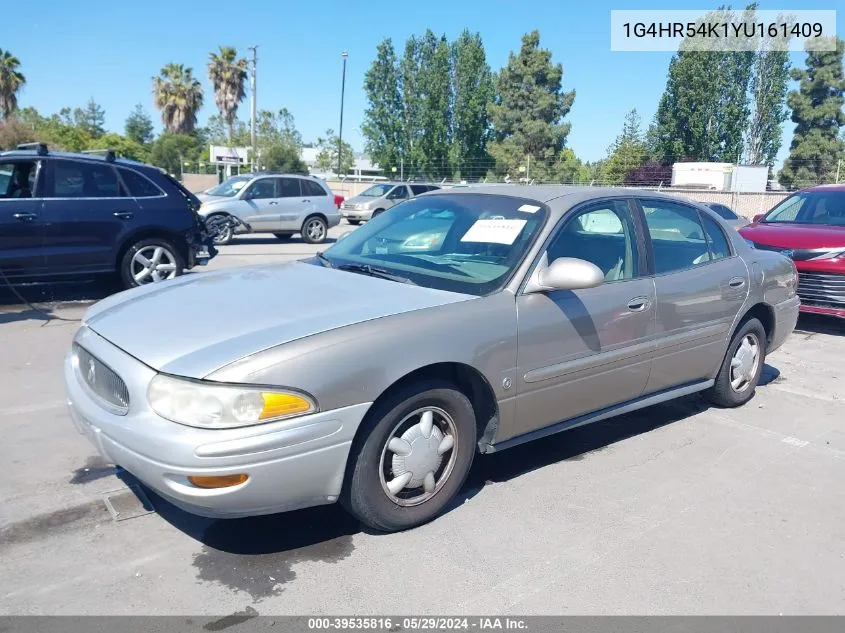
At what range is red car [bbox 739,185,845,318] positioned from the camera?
805cm

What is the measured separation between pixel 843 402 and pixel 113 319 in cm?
551

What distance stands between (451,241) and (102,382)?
6.77ft

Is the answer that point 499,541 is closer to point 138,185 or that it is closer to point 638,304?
point 638,304

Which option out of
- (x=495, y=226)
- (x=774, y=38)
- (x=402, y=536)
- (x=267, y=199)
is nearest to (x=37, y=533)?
(x=402, y=536)

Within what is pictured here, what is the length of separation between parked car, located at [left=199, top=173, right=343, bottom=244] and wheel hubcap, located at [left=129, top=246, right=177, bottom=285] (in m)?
6.68

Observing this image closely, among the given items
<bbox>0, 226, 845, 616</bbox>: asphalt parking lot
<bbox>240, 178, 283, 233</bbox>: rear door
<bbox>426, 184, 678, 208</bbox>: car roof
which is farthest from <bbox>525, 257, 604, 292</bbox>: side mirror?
<bbox>240, 178, 283, 233</bbox>: rear door

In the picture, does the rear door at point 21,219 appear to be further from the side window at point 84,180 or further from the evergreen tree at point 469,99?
the evergreen tree at point 469,99

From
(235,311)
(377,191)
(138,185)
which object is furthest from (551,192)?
(377,191)

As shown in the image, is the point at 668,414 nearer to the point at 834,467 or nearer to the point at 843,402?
the point at 834,467

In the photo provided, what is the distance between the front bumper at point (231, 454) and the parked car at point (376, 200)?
22.0 m

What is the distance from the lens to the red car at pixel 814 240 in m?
8.05

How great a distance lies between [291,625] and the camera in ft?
9.02

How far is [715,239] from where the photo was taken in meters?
5.24

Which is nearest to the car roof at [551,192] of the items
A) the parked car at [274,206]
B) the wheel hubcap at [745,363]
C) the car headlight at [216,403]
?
the wheel hubcap at [745,363]
